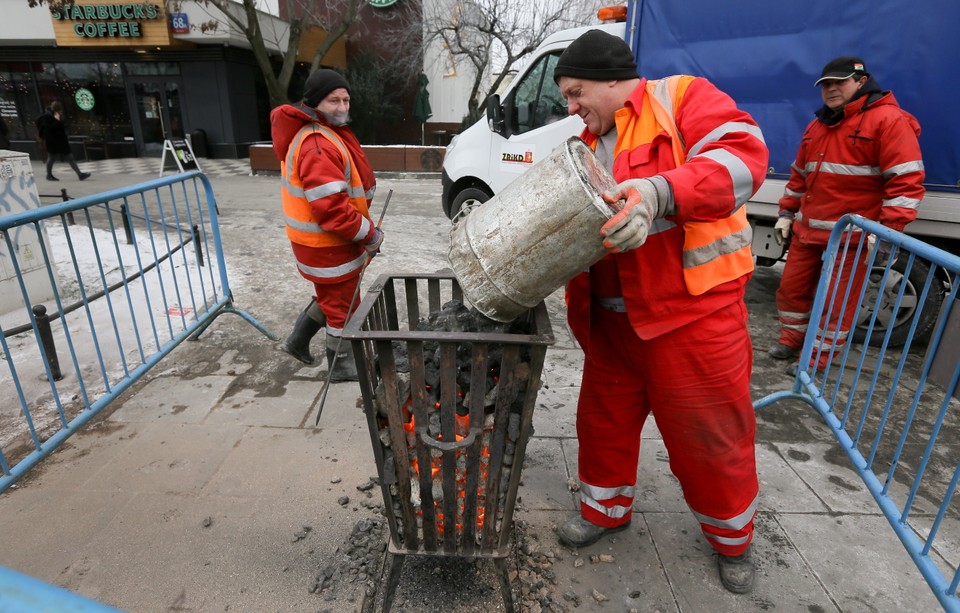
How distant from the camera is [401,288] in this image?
5.37 m

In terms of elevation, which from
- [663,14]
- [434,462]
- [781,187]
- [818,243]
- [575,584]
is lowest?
[575,584]

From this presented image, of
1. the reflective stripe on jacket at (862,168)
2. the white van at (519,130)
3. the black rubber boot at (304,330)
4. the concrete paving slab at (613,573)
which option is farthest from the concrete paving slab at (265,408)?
the reflective stripe on jacket at (862,168)

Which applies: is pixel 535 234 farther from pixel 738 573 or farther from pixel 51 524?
pixel 51 524

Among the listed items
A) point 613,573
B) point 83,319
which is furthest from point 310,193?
point 83,319

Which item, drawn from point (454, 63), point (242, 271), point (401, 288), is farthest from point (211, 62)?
point (401, 288)

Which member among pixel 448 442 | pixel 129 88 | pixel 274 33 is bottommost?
pixel 448 442

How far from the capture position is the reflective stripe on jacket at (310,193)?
299 cm

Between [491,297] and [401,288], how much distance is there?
3.87m

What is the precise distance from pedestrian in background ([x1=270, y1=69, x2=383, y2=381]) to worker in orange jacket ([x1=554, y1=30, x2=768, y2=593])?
61.0 inches

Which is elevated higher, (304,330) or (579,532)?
(304,330)

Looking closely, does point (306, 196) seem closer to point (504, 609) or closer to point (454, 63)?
point (504, 609)

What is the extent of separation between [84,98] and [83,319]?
16.2 metres

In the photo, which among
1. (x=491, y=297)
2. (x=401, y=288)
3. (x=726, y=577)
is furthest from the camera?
(x=401, y=288)

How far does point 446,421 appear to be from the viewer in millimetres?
1671
